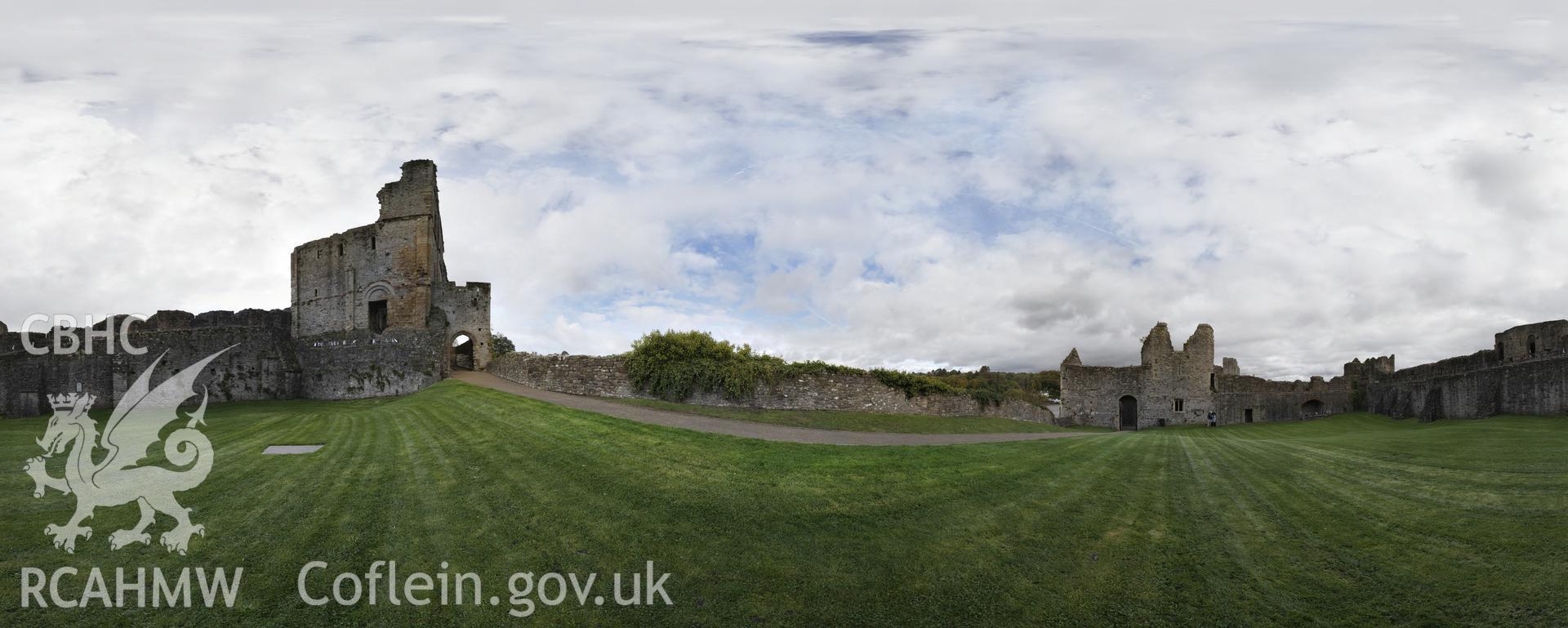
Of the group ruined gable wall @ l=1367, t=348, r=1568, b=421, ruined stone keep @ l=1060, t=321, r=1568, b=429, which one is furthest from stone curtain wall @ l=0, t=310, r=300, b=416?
ruined gable wall @ l=1367, t=348, r=1568, b=421

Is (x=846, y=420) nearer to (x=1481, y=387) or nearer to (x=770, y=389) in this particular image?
(x=770, y=389)

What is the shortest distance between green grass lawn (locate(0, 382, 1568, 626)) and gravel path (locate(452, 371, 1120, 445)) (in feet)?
9.60

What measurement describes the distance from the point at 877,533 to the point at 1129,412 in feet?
113

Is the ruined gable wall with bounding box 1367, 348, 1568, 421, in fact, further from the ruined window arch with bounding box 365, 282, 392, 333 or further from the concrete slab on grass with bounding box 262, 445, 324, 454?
the ruined window arch with bounding box 365, 282, 392, 333

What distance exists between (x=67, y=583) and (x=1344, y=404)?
48508 millimetres

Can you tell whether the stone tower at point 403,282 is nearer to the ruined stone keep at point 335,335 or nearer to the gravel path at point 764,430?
the ruined stone keep at point 335,335

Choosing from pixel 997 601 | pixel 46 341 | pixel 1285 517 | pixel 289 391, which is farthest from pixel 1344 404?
pixel 46 341

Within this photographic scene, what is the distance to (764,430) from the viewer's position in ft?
56.2

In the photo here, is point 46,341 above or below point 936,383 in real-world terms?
above

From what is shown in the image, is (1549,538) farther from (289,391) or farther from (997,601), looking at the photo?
(289,391)

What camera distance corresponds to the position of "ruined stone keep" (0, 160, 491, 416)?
22.0 meters

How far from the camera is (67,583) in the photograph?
6.47 meters

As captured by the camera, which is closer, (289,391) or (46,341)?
(46,341)

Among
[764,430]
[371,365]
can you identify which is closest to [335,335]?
[371,365]
